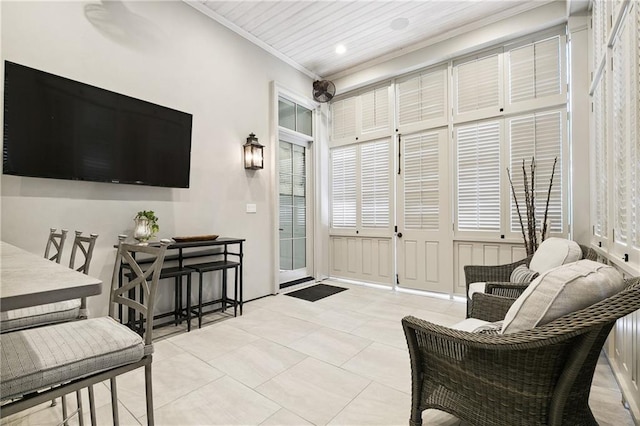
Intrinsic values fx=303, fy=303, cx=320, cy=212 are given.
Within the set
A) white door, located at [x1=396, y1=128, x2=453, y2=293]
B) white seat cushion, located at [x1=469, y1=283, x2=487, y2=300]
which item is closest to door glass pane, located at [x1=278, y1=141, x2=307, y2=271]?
white door, located at [x1=396, y1=128, x2=453, y2=293]

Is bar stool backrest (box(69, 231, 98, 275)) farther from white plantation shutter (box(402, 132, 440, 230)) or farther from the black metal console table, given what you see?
white plantation shutter (box(402, 132, 440, 230))

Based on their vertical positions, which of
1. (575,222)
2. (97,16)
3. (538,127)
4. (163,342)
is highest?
(97,16)

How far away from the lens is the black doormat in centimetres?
420

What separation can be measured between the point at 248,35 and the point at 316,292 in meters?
3.64

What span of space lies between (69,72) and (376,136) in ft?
12.2

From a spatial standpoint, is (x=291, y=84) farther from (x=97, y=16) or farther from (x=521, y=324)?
(x=521, y=324)

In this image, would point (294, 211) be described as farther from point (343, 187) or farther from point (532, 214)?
point (532, 214)

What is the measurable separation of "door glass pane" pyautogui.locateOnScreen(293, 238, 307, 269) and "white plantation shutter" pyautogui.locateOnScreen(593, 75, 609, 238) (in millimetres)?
3642

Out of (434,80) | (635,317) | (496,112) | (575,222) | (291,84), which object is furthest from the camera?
(291,84)

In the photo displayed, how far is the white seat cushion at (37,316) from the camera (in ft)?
4.75

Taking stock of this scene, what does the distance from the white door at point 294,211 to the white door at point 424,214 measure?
153 cm

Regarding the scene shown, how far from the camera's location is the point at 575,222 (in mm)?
3203

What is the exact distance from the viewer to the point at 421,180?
4328mm

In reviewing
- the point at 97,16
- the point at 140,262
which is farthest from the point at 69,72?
the point at 140,262
